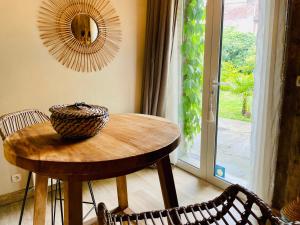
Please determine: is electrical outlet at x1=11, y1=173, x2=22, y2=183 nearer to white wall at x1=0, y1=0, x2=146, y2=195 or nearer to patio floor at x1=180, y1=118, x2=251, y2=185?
white wall at x1=0, y1=0, x2=146, y2=195

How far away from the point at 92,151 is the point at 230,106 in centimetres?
166

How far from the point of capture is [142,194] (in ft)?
8.45

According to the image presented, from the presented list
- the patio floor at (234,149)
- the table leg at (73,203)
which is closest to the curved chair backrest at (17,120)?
the table leg at (73,203)

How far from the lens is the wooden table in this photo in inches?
45.2

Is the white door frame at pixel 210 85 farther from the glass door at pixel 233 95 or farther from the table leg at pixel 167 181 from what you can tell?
the table leg at pixel 167 181

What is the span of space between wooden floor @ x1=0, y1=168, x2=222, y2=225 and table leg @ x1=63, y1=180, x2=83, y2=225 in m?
0.99

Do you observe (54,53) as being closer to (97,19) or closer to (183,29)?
(97,19)

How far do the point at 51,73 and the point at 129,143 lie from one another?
1.51m

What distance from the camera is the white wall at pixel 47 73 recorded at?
2277 mm

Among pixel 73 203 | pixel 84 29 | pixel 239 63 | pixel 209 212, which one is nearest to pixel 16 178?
pixel 73 203

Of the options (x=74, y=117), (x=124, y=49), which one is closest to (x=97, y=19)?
(x=124, y=49)

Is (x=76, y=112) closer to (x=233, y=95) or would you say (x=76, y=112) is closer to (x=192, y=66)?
(x=233, y=95)

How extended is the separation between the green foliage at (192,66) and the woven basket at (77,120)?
1621 millimetres

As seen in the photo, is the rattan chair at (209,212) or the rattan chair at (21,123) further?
the rattan chair at (21,123)
